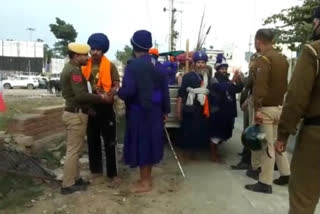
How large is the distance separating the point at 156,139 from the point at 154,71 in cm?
79

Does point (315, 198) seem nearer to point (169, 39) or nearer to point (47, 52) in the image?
point (169, 39)

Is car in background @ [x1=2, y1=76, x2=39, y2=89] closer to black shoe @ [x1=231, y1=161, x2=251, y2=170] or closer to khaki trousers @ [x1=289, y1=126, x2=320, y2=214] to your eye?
black shoe @ [x1=231, y1=161, x2=251, y2=170]

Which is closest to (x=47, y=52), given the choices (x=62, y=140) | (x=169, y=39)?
(x=169, y=39)

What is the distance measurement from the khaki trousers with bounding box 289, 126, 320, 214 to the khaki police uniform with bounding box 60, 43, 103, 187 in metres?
2.52

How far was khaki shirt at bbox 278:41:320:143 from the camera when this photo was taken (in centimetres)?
362

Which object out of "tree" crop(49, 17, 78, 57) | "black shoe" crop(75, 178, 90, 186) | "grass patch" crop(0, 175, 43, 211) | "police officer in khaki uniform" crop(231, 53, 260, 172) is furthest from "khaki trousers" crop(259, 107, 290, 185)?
"tree" crop(49, 17, 78, 57)

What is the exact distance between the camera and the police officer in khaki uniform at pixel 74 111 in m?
5.46

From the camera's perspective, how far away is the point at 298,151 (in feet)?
12.5

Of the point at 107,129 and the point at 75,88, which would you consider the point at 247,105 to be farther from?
the point at 75,88

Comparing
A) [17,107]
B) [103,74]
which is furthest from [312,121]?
[17,107]

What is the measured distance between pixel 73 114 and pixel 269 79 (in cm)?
231

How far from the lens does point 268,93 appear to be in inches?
225

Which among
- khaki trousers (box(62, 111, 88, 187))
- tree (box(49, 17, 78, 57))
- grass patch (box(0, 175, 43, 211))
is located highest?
tree (box(49, 17, 78, 57))

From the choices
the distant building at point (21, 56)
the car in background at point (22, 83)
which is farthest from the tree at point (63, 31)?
the distant building at point (21, 56)
